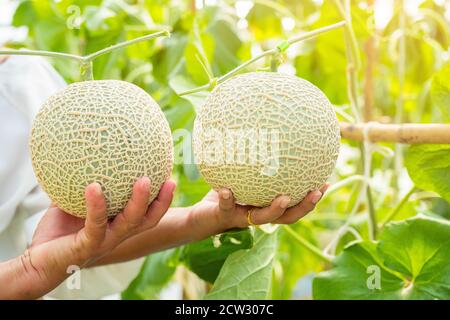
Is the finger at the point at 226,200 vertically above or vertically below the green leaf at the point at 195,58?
below

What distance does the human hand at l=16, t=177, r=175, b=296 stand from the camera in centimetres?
64

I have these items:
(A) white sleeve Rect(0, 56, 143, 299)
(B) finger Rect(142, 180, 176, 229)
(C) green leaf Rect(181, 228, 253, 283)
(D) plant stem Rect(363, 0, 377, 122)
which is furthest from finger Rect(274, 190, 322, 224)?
(D) plant stem Rect(363, 0, 377, 122)

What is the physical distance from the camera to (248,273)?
92 centimetres

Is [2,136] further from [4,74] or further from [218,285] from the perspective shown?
[218,285]

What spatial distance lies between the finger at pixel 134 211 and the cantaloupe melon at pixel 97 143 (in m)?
0.01

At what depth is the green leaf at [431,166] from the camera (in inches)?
33.6

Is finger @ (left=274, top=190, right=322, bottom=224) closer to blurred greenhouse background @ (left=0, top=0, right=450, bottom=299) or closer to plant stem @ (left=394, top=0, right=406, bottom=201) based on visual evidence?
blurred greenhouse background @ (left=0, top=0, right=450, bottom=299)

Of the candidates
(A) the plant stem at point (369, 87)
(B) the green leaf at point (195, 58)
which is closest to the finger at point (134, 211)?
(B) the green leaf at point (195, 58)

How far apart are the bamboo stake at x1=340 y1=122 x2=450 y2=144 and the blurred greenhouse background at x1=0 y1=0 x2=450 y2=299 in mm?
180

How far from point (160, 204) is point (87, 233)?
8cm

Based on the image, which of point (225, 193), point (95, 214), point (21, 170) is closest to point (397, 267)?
point (225, 193)

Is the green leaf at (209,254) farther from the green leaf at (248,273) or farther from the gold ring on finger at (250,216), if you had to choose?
the gold ring on finger at (250,216)

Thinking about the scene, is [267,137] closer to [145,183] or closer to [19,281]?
[145,183]

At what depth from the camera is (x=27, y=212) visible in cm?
103
